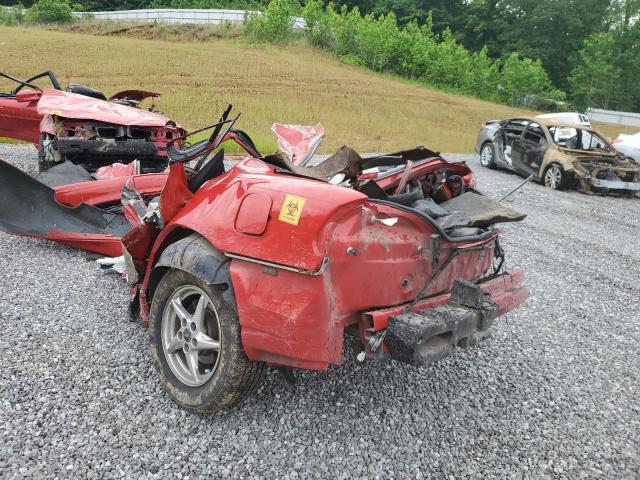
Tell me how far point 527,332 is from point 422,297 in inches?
75.3

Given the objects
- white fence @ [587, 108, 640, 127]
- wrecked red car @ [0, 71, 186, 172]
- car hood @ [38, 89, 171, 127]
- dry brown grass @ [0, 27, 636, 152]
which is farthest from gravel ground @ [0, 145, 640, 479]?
white fence @ [587, 108, 640, 127]

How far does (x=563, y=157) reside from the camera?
11258 millimetres

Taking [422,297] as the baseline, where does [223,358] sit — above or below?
below

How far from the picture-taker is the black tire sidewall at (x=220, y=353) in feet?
7.92

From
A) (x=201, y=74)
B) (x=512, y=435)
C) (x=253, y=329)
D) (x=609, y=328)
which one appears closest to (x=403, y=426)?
(x=512, y=435)

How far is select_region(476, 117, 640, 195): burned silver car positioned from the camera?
1105 centimetres

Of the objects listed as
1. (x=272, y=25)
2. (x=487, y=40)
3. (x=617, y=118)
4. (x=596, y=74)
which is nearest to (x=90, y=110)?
(x=272, y=25)

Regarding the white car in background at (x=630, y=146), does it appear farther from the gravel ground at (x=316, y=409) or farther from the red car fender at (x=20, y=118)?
the red car fender at (x=20, y=118)

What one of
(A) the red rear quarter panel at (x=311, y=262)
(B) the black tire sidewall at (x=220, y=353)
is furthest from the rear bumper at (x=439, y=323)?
(B) the black tire sidewall at (x=220, y=353)

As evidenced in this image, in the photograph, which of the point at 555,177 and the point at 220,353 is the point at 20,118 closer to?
the point at 220,353

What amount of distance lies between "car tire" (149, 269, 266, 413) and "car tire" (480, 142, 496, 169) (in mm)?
11409

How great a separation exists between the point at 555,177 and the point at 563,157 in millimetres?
442

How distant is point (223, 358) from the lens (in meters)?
2.44

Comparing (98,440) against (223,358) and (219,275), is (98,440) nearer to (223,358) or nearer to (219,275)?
(223,358)
